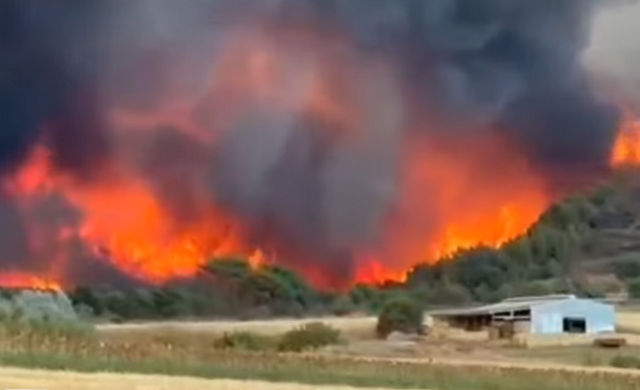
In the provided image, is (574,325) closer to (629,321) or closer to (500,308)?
(500,308)

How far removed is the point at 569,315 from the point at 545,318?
2.21 metres

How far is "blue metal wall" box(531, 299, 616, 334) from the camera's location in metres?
108

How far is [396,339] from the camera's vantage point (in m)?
104

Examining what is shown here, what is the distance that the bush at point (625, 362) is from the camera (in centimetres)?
7675

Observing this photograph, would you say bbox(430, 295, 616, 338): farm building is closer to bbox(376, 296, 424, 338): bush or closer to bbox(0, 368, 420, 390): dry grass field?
bbox(376, 296, 424, 338): bush

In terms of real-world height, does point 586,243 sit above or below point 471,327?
above

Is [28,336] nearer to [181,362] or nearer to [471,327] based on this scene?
[181,362]

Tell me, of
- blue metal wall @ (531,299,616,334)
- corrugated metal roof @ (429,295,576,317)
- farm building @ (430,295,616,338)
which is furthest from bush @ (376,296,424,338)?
blue metal wall @ (531,299,616,334)

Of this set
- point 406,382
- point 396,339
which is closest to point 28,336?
point 406,382

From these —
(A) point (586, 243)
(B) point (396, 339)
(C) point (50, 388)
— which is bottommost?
(C) point (50, 388)

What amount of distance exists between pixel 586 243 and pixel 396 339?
3029 inches

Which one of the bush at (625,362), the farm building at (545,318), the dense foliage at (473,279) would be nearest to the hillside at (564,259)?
the dense foliage at (473,279)

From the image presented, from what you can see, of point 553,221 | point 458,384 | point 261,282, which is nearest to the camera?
point 458,384

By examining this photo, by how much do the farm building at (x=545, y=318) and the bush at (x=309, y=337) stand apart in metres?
14.5
